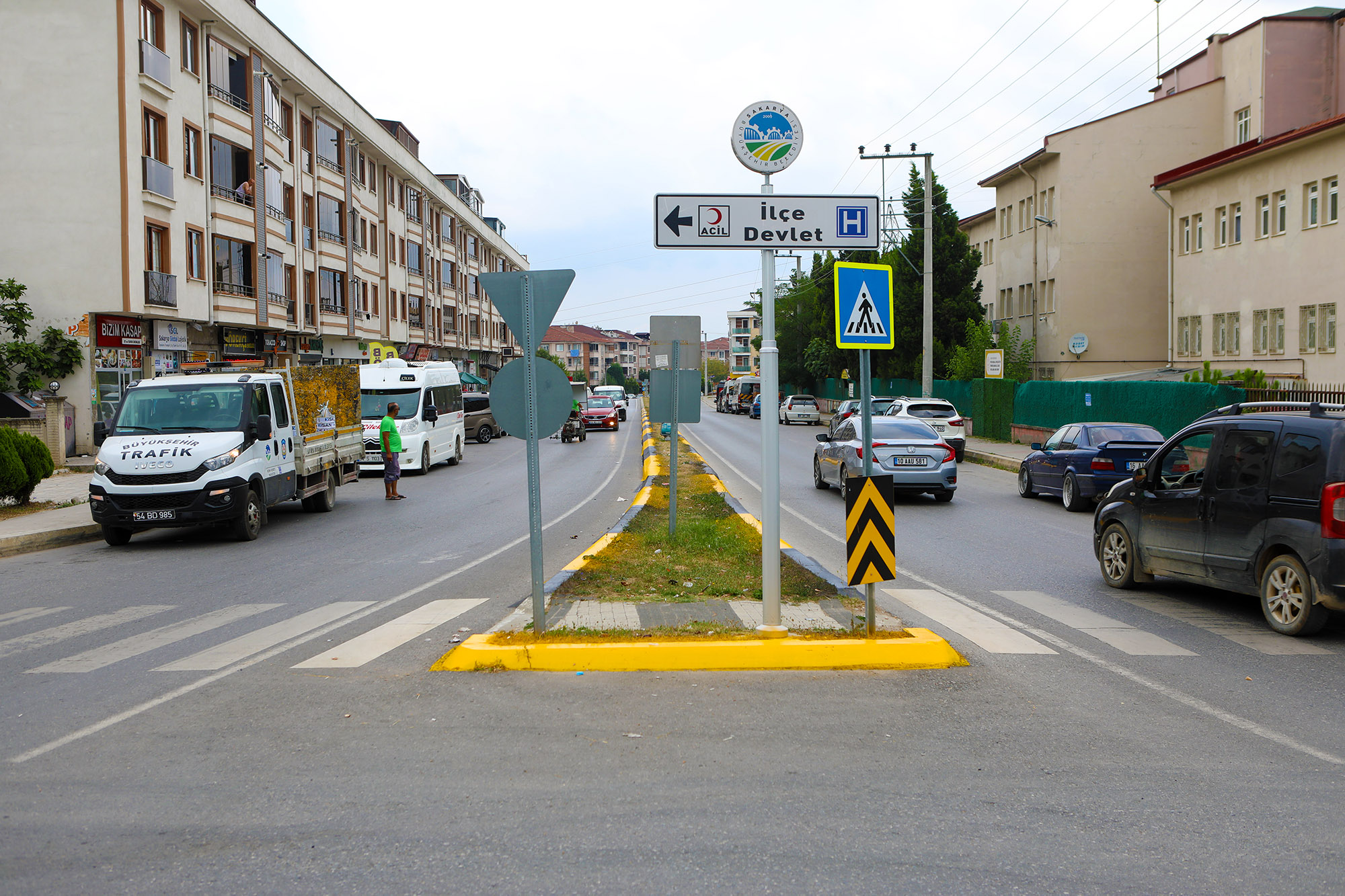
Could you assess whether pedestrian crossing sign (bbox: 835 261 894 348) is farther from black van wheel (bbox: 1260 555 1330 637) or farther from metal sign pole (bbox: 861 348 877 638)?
black van wheel (bbox: 1260 555 1330 637)

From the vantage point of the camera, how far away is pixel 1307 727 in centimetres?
564

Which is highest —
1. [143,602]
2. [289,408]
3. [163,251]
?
[163,251]

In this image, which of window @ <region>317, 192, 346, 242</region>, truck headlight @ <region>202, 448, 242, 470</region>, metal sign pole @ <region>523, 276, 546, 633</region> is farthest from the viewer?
window @ <region>317, 192, 346, 242</region>

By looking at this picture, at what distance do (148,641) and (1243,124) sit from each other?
141ft

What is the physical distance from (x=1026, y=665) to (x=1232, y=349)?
31.4 meters

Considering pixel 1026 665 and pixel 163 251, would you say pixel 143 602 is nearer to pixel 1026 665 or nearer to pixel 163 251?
pixel 1026 665

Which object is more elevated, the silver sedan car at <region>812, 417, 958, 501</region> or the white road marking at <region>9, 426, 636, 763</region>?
the silver sedan car at <region>812, 417, 958, 501</region>

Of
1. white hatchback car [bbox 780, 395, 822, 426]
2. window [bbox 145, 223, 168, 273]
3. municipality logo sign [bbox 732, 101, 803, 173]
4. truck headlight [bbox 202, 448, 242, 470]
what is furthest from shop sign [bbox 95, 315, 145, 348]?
white hatchback car [bbox 780, 395, 822, 426]

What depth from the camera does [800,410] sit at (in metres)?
56.8

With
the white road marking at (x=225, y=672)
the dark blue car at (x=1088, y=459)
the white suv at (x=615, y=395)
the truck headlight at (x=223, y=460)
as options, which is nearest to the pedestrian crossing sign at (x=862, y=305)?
the white road marking at (x=225, y=672)

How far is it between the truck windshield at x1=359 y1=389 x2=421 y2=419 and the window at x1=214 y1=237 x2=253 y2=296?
7.98 m

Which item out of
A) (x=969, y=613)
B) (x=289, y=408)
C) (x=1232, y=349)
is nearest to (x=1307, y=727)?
(x=969, y=613)

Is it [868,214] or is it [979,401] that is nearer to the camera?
[868,214]

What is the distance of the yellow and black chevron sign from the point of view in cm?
713
